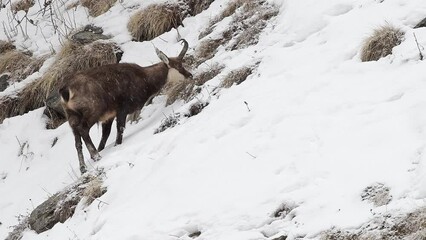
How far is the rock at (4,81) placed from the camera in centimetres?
1002

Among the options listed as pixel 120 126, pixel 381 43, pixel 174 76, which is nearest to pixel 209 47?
pixel 174 76

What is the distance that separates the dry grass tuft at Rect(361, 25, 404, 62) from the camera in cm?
614

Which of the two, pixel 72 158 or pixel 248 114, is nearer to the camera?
pixel 248 114

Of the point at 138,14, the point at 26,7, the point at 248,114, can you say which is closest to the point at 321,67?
the point at 248,114

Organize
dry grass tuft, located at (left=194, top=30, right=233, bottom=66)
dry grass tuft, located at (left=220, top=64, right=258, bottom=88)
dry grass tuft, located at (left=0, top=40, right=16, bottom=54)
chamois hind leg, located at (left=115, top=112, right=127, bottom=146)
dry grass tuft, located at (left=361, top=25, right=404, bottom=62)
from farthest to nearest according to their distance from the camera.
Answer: dry grass tuft, located at (left=0, top=40, right=16, bottom=54) < dry grass tuft, located at (left=194, top=30, right=233, bottom=66) < chamois hind leg, located at (left=115, top=112, right=127, bottom=146) < dry grass tuft, located at (left=220, top=64, right=258, bottom=88) < dry grass tuft, located at (left=361, top=25, right=404, bottom=62)

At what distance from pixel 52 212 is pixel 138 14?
4.36 meters

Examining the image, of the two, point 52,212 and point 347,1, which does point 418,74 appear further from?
point 52,212

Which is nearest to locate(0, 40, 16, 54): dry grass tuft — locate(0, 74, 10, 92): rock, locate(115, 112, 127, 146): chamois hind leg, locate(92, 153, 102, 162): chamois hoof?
locate(0, 74, 10, 92): rock

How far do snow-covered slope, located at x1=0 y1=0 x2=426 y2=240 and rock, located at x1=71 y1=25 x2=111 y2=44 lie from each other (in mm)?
2296

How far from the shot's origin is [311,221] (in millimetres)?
4328

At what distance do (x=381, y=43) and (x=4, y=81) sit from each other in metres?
6.10

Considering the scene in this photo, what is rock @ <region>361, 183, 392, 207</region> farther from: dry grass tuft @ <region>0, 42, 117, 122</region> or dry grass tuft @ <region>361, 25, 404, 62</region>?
dry grass tuft @ <region>0, 42, 117, 122</region>

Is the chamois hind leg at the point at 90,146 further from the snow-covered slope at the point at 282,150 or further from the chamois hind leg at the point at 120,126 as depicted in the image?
the chamois hind leg at the point at 120,126

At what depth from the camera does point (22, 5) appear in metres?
12.6
